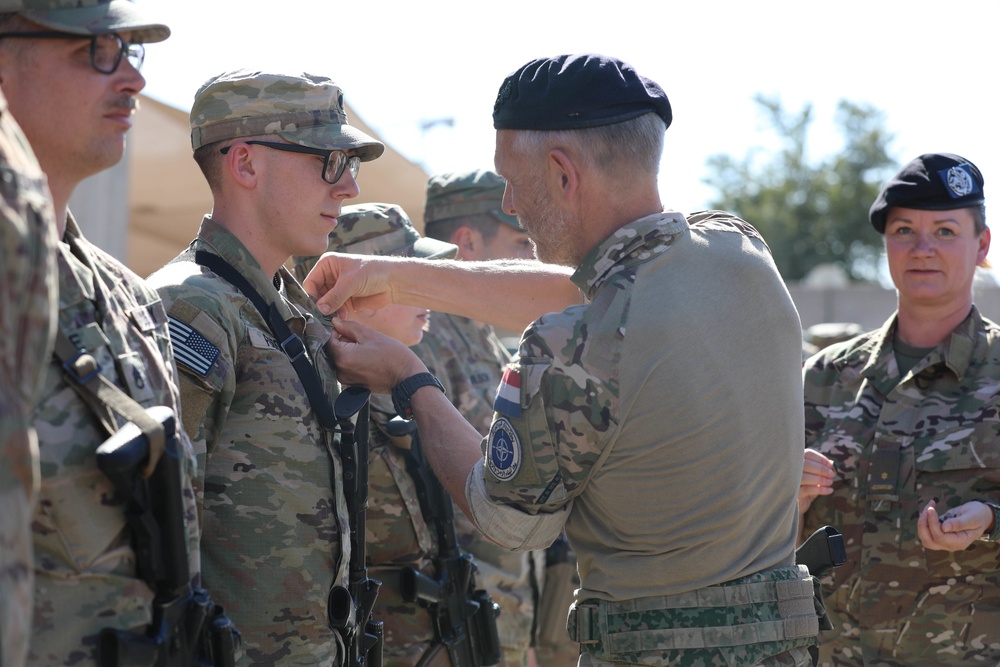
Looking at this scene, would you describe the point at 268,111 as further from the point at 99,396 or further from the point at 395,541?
the point at 395,541

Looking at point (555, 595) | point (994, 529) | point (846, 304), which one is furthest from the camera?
point (846, 304)

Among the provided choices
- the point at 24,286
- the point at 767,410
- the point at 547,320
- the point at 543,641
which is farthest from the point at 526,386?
the point at 543,641

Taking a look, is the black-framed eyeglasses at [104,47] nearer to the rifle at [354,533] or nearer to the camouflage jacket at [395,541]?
the rifle at [354,533]

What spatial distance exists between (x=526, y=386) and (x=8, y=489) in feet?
4.01

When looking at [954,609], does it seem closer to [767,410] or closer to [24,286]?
[767,410]

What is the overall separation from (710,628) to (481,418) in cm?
225

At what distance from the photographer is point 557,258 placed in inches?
105

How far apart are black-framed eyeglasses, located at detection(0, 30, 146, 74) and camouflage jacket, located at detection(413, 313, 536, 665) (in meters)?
2.47

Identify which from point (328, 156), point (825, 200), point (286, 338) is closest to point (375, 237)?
point (328, 156)

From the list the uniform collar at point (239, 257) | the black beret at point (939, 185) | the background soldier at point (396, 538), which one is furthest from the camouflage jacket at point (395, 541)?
the black beret at point (939, 185)

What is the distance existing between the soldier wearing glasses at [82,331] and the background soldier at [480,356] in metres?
2.33

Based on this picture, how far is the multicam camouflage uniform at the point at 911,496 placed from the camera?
12.0ft

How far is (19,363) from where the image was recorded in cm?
143

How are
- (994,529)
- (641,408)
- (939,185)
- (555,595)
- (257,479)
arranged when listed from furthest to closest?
(555,595), (939,185), (994,529), (257,479), (641,408)
